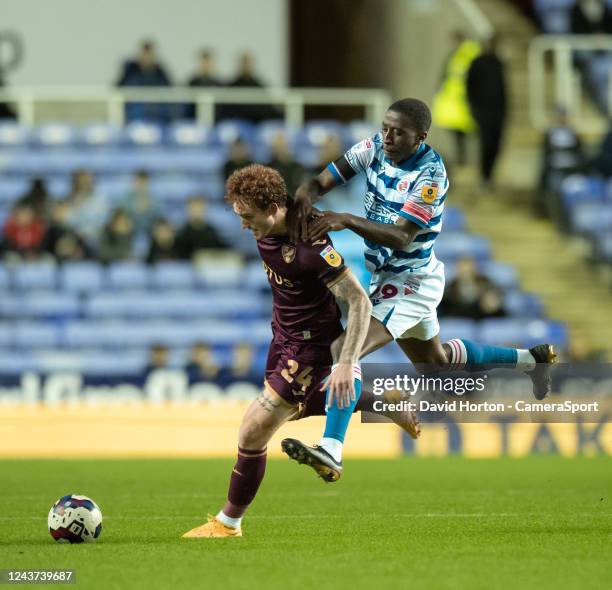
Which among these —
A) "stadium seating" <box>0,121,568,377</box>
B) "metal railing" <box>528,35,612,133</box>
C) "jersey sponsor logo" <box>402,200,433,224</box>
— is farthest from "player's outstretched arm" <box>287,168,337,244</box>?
"metal railing" <box>528,35,612,133</box>

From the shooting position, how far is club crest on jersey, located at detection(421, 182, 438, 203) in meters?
8.17

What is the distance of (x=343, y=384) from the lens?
750 cm

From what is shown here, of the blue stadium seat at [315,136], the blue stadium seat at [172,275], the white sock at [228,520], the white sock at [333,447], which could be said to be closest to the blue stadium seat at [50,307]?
the blue stadium seat at [172,275]

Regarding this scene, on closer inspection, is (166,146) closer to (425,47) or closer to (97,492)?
(425,47)

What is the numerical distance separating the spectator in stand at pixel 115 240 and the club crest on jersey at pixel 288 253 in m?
10.2

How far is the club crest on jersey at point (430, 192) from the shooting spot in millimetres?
8172

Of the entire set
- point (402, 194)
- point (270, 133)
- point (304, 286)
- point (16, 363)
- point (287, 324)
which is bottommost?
point (16, 363)

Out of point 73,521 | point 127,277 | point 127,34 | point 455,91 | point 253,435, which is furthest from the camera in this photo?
point 127,34

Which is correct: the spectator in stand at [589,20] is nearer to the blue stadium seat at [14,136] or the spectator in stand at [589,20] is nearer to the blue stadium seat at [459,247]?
the blue stadium seat at [459,247]

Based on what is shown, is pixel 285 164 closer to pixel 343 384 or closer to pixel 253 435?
pixel 253 435

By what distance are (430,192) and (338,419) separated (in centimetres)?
130

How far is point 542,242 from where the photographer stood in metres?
20.0

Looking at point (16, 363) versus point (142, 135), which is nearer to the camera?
point (16, 363)

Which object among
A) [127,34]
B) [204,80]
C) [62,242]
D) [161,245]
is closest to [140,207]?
[161,245]
